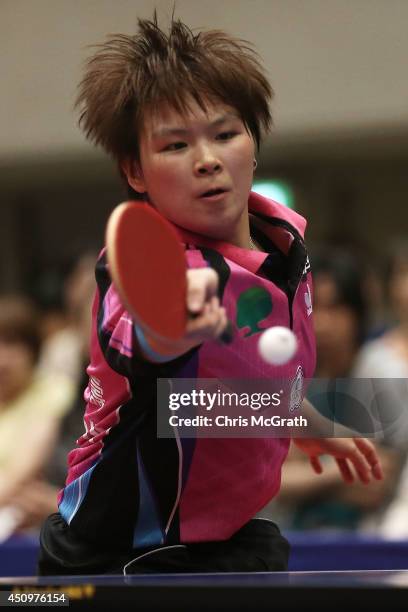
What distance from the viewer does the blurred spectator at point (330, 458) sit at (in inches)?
67.7

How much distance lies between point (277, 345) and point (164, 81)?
0.29 metres

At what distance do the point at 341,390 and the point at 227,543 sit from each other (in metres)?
0.21

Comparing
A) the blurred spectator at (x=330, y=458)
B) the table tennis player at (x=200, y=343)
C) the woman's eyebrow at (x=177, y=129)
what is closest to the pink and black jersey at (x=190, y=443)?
the table tennis player at (x=200, y=343)

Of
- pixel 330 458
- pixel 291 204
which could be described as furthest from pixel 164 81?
pixel 330 458

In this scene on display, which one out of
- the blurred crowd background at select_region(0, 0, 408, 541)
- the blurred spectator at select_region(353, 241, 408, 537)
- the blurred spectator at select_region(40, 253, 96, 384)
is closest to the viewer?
the blurred spectator at select_region(353, 241, 408, 537)

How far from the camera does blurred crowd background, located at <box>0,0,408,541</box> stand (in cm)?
142

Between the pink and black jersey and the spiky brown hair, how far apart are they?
0.13 meters

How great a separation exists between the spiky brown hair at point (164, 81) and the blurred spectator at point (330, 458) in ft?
1.89

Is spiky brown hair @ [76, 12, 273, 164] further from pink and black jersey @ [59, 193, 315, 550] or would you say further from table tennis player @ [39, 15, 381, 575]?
pink and black jersey @ [59, 193, 315, 550]

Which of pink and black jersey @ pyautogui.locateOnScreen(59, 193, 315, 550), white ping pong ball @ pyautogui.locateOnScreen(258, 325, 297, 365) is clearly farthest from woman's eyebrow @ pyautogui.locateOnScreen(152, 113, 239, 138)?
white ping pong ball @ pyautogui.locateOnScreen(258, 325, 297, 365)

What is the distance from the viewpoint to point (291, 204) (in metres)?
1.65

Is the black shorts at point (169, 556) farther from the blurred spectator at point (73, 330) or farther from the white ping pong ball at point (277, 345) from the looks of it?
the blurred spectator at point (73, 330)

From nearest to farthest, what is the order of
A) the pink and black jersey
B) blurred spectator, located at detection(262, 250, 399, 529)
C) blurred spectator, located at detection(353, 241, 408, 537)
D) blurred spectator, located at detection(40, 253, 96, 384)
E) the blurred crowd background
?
the pink and black jersey < blurred spectator, located at detection(353, 241, 408, 537) < the blurred crowd background < blurred spectator, located at detection(262, 250, 399, 529) < blurred spectator, located at detection(40, 253, 96, 384)

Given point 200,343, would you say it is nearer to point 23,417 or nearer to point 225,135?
point 225,135
